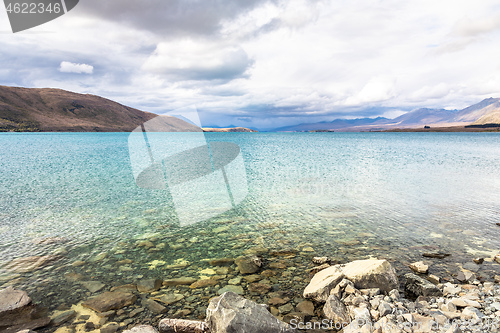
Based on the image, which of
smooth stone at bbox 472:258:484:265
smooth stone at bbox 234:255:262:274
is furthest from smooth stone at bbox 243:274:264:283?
smooth stone at bbox 472:258:484:265

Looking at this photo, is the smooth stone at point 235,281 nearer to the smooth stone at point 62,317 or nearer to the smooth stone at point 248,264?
the smooth stone at point 248,264

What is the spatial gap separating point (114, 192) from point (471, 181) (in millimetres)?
39484

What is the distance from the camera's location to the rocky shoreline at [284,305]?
6.53 m

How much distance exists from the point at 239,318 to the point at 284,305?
103 inches

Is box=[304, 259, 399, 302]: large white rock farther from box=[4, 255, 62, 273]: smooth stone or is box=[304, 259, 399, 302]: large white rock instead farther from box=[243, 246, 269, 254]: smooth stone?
box=[4, 255, 62, 273]: smooth stone

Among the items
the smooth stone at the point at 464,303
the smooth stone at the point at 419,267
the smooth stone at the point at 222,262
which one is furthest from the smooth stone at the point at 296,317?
the smooth stone at the point at 419,267

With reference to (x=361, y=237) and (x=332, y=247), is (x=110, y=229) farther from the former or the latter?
(x=361, y=237)

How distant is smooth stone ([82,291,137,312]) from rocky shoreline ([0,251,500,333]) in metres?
0.03

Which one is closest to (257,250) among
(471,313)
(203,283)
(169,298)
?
(203,283)

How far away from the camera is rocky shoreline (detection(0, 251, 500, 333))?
6.53 meters

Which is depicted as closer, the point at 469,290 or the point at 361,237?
the point at 469,290

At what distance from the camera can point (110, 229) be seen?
14953 millimetres

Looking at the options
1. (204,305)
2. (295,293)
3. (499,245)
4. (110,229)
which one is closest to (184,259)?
(204,305)

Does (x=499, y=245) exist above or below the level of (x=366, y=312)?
below
